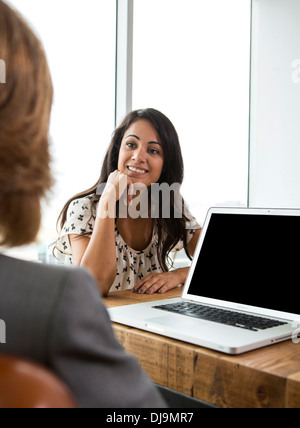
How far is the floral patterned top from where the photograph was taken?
168 centimetres

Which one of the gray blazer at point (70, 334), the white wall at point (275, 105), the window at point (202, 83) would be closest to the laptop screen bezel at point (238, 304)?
the gray blazer at point (70, 334)

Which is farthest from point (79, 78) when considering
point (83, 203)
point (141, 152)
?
point (83, 203)

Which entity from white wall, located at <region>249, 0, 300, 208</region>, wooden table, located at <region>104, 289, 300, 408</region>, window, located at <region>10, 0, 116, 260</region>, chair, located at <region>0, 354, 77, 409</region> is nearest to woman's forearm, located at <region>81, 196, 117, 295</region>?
window, located at <region>10, 0, 116, 260</region>

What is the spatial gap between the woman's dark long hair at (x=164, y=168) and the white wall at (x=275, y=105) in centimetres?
128

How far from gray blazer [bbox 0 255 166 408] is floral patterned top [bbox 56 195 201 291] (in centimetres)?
117

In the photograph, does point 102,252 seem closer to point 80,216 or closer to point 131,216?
point 80,216

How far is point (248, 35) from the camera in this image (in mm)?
3113

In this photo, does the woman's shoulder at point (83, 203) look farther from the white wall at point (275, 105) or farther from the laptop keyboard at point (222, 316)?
the white wall at point (275, 105)

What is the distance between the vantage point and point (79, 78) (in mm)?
2004

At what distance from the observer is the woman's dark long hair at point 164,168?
1785mm

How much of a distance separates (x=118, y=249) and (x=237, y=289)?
0.76 m

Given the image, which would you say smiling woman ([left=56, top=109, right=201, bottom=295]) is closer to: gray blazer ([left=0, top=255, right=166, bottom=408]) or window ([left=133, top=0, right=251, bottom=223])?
window ([left=133, top=0, right=251, bottom=223])
